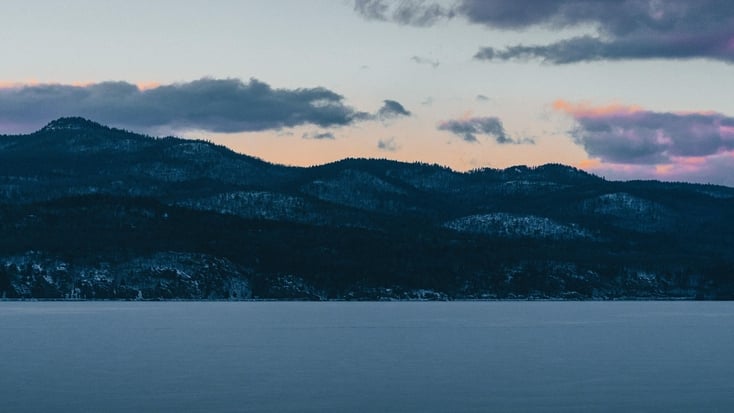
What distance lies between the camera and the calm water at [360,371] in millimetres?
79625

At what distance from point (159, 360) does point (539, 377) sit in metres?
39.8

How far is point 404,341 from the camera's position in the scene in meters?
146

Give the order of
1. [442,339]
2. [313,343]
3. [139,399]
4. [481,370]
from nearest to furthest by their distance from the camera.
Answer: [139,399] < [481,370] < [313,343] < [442,339]

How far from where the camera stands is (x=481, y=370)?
105 m

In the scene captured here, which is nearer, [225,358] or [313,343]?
[225,358]

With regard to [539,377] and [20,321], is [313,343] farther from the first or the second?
[20,321]

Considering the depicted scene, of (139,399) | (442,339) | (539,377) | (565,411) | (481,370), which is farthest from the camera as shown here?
(442,339)

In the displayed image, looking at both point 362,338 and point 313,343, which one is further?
point 362,338

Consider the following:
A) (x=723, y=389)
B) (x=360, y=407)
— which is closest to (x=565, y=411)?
(x=360, y=407)

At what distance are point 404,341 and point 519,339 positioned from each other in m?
17.2

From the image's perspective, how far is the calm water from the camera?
261 ft

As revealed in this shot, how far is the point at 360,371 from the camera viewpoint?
10300cm

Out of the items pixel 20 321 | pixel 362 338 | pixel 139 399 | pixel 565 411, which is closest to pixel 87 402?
pixel 139 399

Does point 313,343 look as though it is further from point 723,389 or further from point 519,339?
point 723,389
